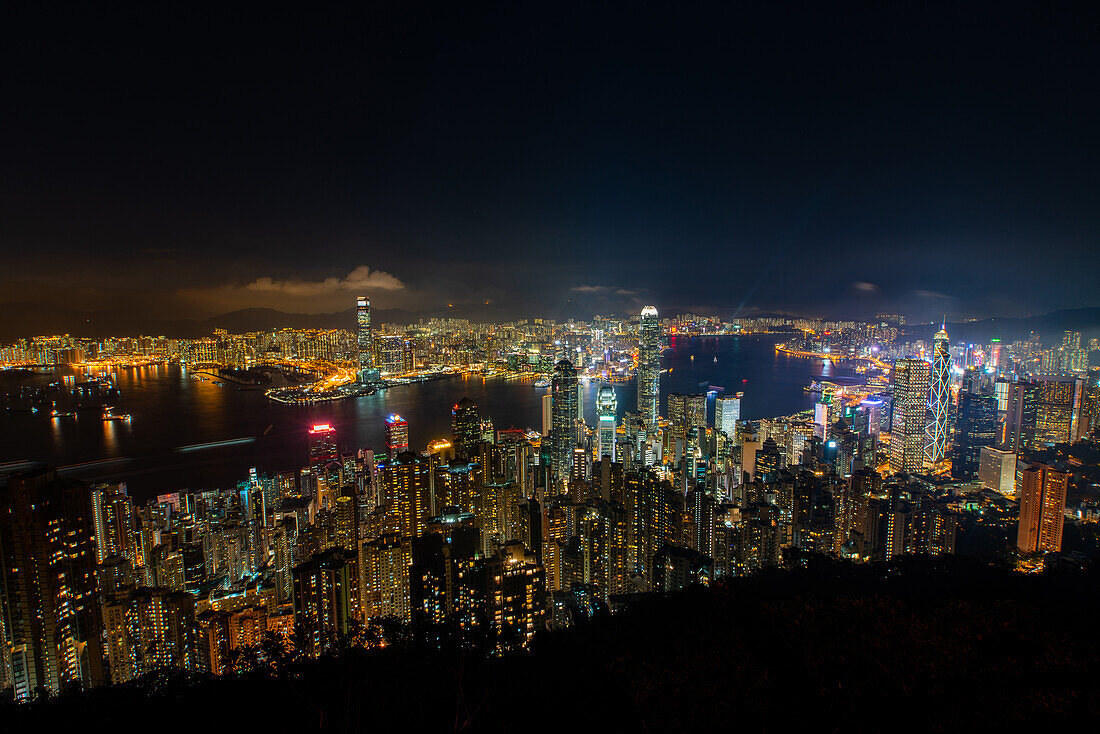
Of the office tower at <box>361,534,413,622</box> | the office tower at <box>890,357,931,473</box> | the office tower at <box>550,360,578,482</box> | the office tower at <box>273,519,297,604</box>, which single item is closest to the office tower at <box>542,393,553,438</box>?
the office tower at <box>550,360,578,482</box>

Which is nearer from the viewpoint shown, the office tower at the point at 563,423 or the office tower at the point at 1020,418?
the office tower at the point at 1020,418

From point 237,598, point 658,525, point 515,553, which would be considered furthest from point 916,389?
point 237,598

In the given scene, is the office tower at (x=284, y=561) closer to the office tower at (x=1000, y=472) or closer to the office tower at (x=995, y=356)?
the office tower at (x=1000, y=472)

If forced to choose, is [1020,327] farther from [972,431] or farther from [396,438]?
[396,438]

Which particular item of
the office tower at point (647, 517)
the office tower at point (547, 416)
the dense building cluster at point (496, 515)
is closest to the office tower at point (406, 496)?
the dense building cluster at point (496, 515)

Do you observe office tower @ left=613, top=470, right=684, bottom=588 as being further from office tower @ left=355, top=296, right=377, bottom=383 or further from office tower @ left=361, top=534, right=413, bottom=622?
office tower @ left=355, top=296, right=377, bottom=383

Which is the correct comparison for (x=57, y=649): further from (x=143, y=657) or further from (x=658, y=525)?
(x=658, y=525)

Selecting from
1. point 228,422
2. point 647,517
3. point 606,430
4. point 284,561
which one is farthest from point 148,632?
point 606,430
